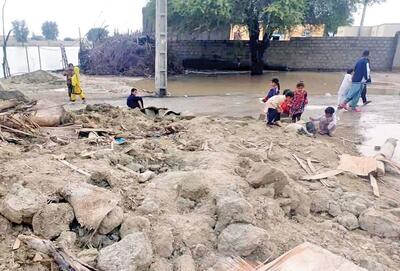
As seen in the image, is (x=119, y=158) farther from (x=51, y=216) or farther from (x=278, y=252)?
(x=278, y=252)

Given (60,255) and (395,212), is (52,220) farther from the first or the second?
(395,212)

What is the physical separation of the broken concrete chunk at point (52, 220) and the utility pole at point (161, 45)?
33.7ft

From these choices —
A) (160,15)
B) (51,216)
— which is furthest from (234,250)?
(160,15)

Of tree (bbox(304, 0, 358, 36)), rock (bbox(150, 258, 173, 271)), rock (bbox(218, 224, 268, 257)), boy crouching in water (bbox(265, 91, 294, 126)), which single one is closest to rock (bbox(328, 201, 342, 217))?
rock (bbox(218, 224, 268, 257))

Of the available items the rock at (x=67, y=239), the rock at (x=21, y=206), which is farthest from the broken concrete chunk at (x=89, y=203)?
the rock at (x=21, y=206)

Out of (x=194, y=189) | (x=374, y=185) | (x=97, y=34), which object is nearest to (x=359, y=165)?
(x=374, y=185)

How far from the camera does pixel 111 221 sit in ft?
11.1

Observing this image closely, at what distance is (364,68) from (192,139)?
21.7ft

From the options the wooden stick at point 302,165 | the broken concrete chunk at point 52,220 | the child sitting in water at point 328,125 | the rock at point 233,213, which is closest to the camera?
the broken concrete chunk at point 52,220

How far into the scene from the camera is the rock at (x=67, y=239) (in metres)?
3.17

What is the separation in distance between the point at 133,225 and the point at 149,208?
344 mm

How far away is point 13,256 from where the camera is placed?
299 cm

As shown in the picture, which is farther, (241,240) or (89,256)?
(241,240)

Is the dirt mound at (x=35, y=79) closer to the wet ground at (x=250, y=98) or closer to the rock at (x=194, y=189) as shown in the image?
the wet ground at (x=250, y=98)
